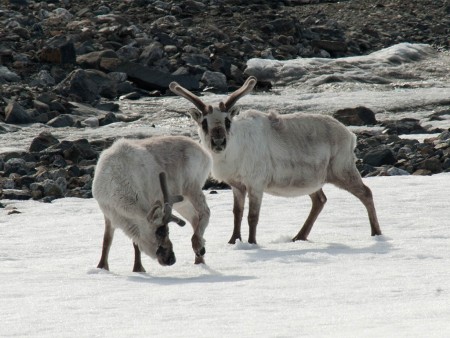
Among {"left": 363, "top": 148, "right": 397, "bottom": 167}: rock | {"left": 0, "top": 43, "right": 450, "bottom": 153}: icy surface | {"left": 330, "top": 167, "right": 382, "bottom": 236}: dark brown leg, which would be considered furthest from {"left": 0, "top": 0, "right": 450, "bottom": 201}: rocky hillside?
{"left": 330, "top": 167, "right": 382, "bottom": 236}: dark brown leg

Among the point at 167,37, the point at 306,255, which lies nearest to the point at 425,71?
the point at 167,37

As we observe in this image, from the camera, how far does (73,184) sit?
50.8 feet

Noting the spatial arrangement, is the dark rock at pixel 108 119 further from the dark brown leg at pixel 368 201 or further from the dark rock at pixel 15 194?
the dark brown leg at pixel 368 201

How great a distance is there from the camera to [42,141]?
18.2m

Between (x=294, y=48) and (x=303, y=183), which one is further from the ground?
(x=303, y=183)

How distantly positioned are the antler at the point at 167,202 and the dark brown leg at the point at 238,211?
2.02m

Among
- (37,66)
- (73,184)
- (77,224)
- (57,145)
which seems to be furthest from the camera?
(37,66)

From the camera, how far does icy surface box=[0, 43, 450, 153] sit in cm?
2047

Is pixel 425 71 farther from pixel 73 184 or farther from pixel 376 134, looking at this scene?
pixel 73 184

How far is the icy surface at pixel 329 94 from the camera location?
20.5 metres

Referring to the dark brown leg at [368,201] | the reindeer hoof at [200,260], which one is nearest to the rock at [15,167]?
the dark brown leg at [368,201]

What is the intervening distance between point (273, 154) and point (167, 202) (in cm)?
252

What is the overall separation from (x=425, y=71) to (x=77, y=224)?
701 inches

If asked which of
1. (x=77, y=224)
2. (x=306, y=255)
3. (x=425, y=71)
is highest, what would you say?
(x=306, y=255)
